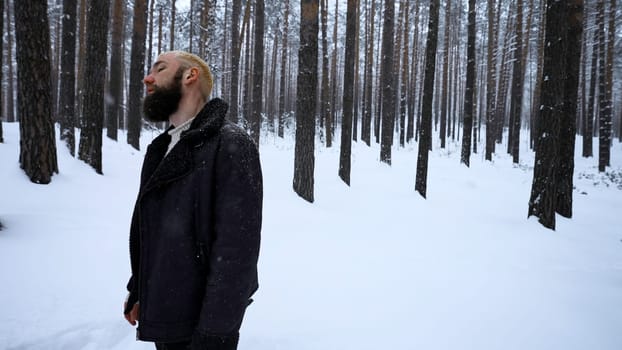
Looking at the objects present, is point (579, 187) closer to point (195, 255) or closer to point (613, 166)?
point (613, 166)

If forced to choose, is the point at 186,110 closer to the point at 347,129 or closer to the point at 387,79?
the point at 347,129

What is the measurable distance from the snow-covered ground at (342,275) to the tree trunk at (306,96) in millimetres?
504

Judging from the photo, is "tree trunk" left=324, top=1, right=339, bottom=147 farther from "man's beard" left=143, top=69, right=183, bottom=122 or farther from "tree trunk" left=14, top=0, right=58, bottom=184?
"man's beard" left=143, top=69, right=183, bottom=122

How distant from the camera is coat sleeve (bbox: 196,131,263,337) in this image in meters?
1.37

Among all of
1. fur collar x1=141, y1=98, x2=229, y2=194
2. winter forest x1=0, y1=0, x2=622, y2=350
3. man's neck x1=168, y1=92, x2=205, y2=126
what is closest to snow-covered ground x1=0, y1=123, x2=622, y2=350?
winter forest x1=0, y1=0, x2=622, y2=350

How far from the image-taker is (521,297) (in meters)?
4.01

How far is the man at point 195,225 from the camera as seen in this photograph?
4.56 ft

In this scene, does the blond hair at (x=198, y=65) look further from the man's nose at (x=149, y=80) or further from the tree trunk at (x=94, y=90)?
the tree trunk at (x=94, y=90)

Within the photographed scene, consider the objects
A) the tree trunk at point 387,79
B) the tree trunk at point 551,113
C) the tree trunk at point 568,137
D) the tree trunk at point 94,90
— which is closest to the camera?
the tree trunk at point 551,113

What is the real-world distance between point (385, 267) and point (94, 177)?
5.77 metres

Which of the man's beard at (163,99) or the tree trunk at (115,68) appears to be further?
the tree trunk at (115,68)

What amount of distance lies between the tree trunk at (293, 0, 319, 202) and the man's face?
20.0ft

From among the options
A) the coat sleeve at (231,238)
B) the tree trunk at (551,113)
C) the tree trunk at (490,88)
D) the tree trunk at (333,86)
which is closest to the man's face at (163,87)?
the coat sleeve at (231,238)

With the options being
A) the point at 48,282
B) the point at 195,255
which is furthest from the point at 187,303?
the point at 48,282
